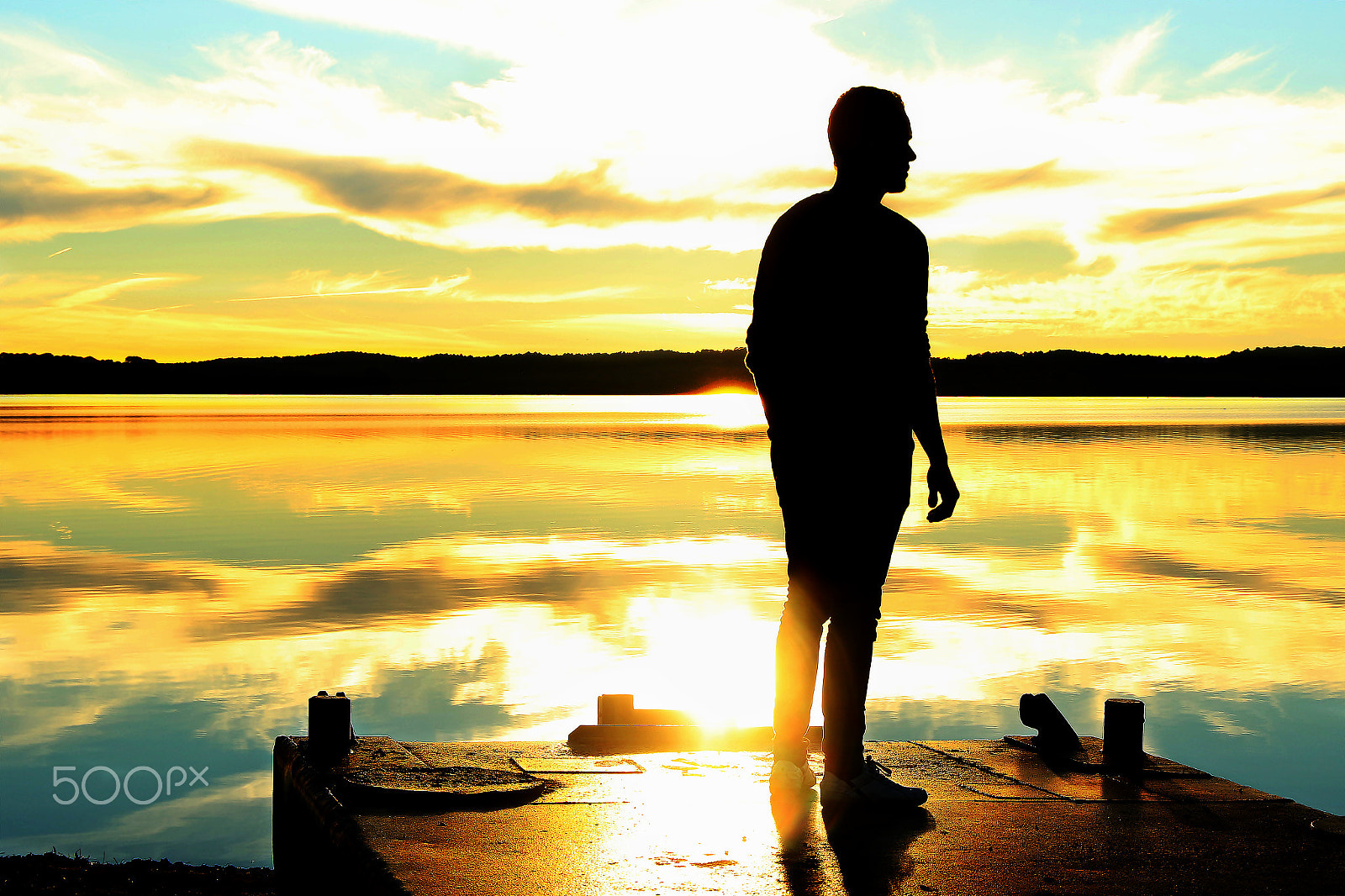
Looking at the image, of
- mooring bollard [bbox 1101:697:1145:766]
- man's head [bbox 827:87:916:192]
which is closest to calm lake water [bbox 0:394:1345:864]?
mooring bollard [bbox 1101:697:1145:766]

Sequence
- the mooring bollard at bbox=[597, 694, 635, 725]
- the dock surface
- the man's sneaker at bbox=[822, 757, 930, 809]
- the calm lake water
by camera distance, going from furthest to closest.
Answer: the calm lake water, the mooring bollard at bbox=[597, 694, 635, 725], the man's sneaker at bbox=[822, 757, 930, 809], the dock surface

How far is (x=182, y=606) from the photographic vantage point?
12.3m

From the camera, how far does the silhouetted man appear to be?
4.24 m

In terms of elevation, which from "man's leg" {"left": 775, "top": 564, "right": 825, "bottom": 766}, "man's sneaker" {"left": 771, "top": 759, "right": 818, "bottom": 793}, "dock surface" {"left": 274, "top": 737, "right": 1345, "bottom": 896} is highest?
"man's leg" {"left": 775, "top": 564, "right": 825, "bottom": 766}

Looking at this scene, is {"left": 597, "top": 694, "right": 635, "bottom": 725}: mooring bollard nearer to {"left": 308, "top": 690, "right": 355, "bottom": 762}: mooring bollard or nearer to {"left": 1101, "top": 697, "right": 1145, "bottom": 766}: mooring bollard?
{"left": 308, "top": 690, "right": 355, "bottom": 762}: mooring bollard

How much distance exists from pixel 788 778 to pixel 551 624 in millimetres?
6927

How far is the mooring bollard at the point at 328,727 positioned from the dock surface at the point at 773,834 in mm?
80

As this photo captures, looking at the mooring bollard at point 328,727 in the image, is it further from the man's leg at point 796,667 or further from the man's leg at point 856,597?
the man's leg at point 856,597

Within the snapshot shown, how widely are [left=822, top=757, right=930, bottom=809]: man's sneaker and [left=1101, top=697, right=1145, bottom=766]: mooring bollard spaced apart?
114cm

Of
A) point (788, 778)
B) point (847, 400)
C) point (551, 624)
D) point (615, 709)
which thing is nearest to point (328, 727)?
point (615, 709)

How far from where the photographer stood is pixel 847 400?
14.0ft

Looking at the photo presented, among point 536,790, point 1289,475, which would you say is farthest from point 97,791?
point 1289,475

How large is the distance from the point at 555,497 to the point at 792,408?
62.9 feet

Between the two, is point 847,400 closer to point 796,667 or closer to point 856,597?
point 856,597
